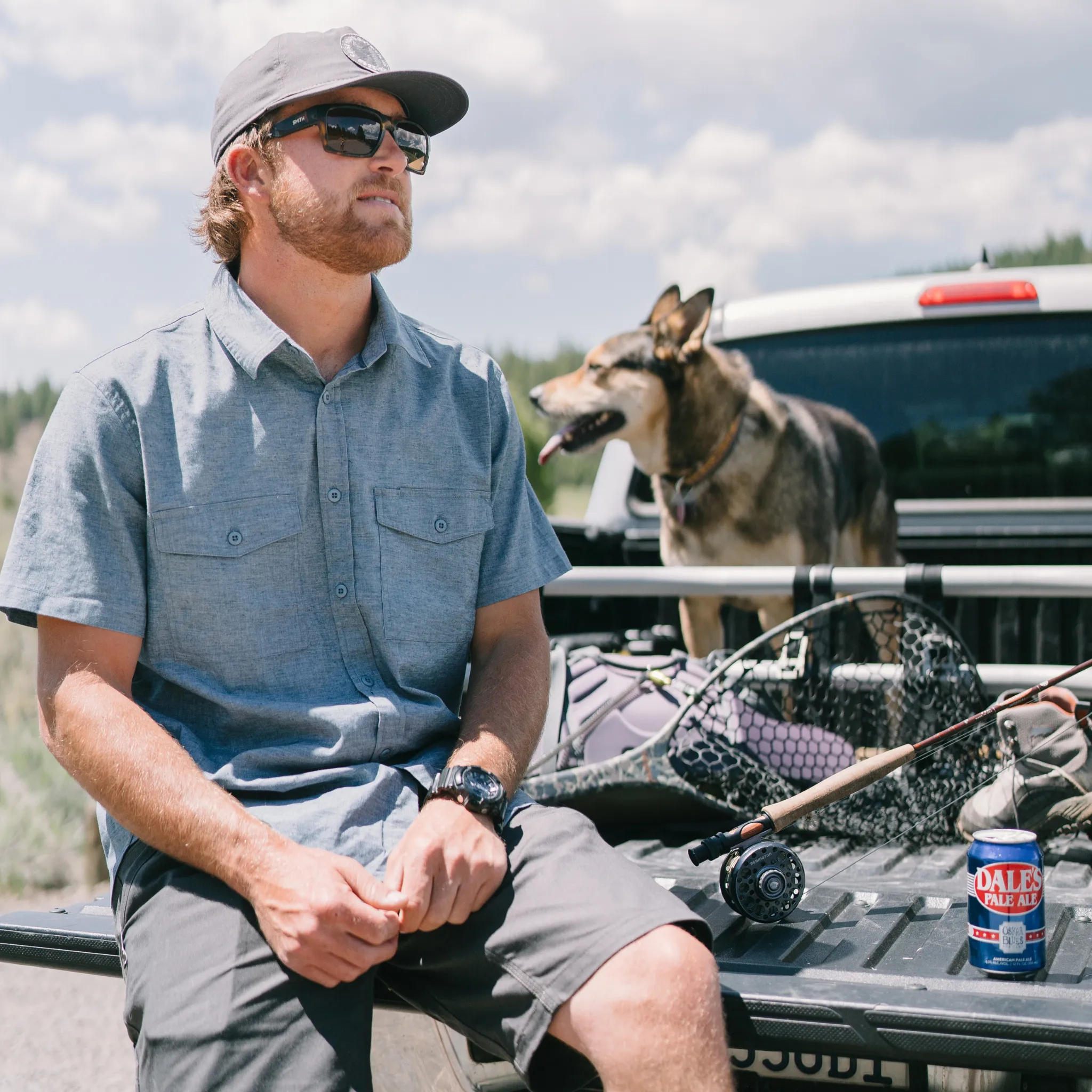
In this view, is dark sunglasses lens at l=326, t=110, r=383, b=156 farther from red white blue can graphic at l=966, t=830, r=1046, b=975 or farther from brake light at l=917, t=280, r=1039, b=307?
brake light at l=917, t=280, r=1039, b=307

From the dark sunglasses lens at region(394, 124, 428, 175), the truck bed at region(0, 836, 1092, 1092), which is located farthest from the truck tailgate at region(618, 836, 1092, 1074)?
the dark sunglasses lens at region(394, 124, 428, 175)

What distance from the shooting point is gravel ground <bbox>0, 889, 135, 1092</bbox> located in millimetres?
4422

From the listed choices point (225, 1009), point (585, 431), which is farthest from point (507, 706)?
point (585, 431)

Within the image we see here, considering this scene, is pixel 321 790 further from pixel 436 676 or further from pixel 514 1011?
pixel 514 1011

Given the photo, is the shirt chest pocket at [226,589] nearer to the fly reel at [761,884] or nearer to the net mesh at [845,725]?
the fly reel at [761,884]

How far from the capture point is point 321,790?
2316mm

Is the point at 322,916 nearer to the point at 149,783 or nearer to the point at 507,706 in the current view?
the point at 149,783

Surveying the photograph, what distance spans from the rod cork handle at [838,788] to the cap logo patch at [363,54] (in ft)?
4.90

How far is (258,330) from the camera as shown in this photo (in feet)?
8.12

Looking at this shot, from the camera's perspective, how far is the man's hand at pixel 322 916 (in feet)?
6.61

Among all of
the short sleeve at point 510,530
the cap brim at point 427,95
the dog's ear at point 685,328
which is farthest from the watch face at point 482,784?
the dog's ear at point 685,328

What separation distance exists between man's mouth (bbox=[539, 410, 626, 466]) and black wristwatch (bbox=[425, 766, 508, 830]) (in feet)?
10.2

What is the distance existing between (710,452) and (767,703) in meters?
2.40

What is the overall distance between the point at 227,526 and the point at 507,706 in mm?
598
